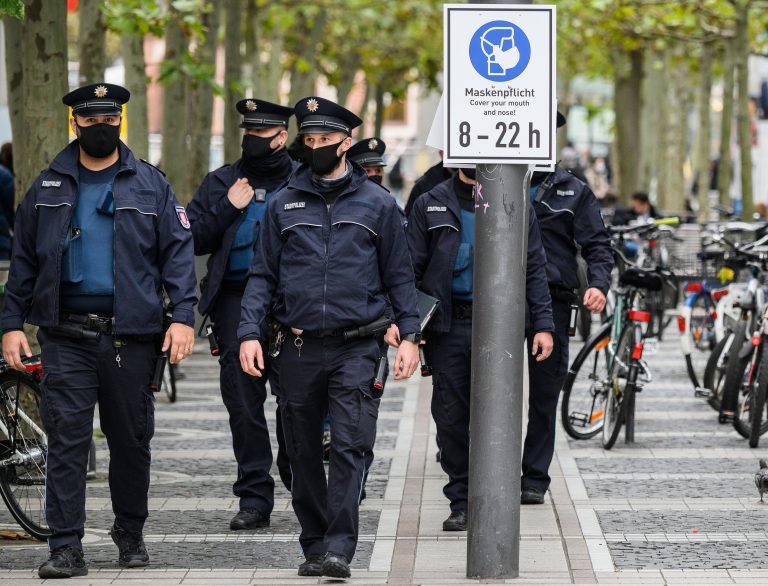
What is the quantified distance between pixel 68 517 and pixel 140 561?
18.2 inches

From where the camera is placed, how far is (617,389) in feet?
35.0

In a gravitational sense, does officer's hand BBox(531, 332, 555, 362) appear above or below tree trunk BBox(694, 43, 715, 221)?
below

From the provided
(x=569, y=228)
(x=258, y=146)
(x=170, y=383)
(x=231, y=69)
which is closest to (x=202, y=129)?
(x=231, y=69)

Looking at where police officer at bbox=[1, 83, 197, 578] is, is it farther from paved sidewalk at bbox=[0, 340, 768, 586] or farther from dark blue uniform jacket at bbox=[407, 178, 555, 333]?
Answer: dark blue uniform jacket at bbox=[407, 178, 555, 333]

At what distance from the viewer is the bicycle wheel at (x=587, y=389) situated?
35.3 ft

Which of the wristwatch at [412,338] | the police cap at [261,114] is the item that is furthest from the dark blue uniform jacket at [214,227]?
the wristwatch at [412,338]

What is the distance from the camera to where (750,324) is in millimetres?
11516

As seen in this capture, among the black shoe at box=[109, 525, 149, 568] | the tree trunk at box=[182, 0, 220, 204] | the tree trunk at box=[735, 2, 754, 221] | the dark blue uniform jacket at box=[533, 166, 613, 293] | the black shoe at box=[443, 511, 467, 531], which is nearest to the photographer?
the black shoe at box=[109, 525, 149, 568]

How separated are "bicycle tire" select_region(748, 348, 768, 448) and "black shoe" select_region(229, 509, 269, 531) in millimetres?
3548

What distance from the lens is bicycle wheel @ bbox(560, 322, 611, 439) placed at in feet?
35.3

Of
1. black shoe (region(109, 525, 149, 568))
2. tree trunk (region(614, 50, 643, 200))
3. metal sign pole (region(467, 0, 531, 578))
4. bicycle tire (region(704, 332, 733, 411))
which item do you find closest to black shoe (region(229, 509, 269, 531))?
black shoe (region(109, 525, 149, 568))

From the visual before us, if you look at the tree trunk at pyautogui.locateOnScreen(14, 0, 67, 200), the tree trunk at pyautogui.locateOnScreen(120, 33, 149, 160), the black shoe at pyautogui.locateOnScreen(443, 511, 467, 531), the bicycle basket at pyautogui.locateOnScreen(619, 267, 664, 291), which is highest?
the tree trunk at pyautogui.locateOnScreen(120, 33, 149, 160)

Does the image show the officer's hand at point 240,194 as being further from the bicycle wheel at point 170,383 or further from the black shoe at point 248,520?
the bicycle wheel at point 170,383

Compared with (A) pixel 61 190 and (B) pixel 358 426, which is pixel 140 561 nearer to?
(B) pixel 358 426
